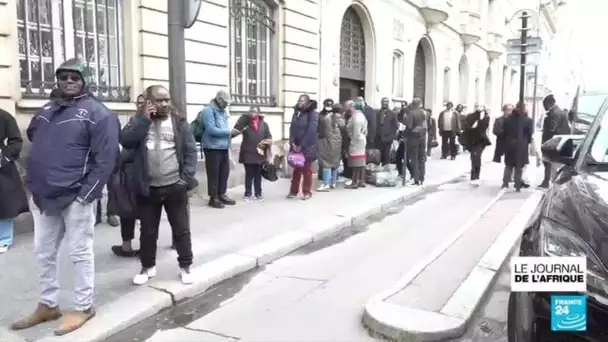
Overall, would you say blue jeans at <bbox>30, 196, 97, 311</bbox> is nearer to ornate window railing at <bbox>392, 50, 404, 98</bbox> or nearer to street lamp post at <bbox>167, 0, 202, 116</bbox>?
street lamp post at <bbox>167, 0, 202, 116</bbox>

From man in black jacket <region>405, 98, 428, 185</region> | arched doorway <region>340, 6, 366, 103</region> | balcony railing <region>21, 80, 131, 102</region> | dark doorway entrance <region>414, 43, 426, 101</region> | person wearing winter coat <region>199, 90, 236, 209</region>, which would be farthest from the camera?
dark doorway entrance <region>414, 43, 426, 101</region>

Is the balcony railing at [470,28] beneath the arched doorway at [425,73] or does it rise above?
above

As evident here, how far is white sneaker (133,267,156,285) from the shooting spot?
5.01m

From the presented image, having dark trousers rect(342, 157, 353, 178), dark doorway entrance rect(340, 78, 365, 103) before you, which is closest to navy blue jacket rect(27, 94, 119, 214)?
dark trousers rect(342, 157, 353, 178)

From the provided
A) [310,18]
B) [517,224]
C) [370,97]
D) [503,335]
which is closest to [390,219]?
[517,224]

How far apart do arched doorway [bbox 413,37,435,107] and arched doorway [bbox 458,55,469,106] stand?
4726 mm

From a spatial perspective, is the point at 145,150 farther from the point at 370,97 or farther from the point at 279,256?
the point at 370,97

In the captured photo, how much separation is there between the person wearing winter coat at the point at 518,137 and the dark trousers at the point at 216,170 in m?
5.63

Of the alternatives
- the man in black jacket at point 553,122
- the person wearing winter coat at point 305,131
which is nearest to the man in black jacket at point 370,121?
the person wearing winter coat at point 305,131

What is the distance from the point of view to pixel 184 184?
16.2ft

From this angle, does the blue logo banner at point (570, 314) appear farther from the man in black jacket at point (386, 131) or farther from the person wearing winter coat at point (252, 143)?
the man in black jacket at point (386, 131)

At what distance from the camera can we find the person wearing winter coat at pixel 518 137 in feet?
34.9

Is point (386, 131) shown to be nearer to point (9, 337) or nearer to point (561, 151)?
point (561, 151)

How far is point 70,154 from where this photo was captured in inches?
157
